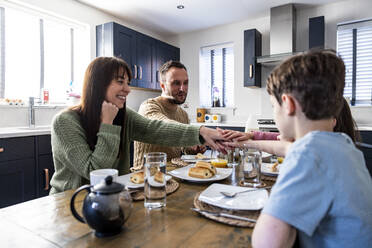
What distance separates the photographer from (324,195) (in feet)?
1.65

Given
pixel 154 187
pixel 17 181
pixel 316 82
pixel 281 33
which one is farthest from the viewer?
pixel 281 33

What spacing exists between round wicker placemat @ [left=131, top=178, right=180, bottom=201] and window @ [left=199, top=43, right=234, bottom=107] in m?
3.42

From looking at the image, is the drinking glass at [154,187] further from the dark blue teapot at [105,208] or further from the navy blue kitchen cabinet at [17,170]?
the navy blue kitchen cabinet at [17,170]

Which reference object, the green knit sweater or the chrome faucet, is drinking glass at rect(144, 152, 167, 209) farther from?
the chrome faucet

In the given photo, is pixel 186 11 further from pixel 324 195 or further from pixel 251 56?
pixel 324 195

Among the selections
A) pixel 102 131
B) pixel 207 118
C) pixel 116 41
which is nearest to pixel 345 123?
pixel 102 131

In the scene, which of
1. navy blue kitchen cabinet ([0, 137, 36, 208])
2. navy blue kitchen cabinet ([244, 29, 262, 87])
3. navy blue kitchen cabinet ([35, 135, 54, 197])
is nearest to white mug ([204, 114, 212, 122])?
navy blue kitchen cabinet ([244, 29, 262, 87])

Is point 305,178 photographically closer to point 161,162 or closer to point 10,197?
point 161,162

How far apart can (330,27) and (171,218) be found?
12.4 ft

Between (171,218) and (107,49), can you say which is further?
(107,49)

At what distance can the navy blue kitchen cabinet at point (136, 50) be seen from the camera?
3.34 m

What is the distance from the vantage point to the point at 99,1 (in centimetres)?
324

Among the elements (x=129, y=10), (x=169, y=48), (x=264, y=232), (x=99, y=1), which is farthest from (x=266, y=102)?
(x=264, y=232)

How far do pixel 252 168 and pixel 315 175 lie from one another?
474 millimetres
